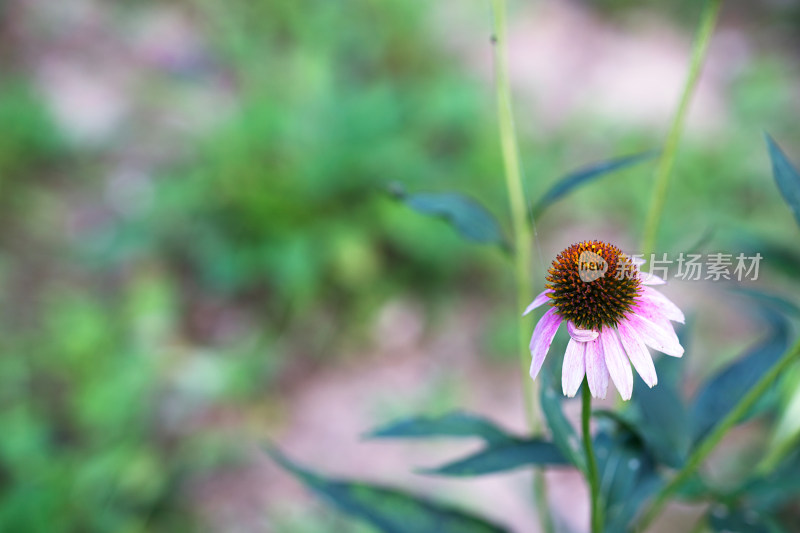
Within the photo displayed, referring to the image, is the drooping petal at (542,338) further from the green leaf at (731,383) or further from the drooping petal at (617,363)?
the green leaf at (731,383)

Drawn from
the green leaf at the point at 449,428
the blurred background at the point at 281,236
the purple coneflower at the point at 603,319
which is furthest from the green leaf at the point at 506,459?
the blurred background at the point at 281,236

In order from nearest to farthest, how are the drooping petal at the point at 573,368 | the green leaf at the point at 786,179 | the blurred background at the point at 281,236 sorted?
1. the drooping petal at the point at 573,368
2. the green leaf at the point at 786,179
3. the blurred background at the point at 281,236

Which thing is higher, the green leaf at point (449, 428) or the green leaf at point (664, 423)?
the green leaf at point (664, 423)

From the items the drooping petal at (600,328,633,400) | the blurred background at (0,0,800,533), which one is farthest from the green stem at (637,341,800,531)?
the blurred background at (0,0,800,533)

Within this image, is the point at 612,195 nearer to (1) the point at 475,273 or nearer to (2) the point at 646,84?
(1) the point at 475,273

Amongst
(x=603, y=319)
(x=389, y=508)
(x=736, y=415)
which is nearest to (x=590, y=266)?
(x=603, y=319)

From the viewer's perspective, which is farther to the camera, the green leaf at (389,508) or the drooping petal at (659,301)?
the green leaf at (389,508)
